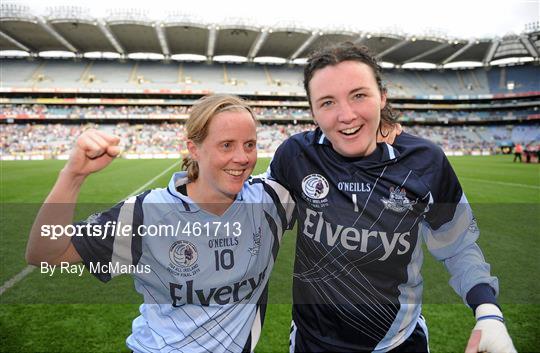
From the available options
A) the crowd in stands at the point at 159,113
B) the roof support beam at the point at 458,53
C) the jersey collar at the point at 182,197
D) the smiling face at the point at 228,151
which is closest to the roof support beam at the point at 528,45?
the roof support beam at the point at 458,53

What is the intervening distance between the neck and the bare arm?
0.56 meters

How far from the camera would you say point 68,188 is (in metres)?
1.57

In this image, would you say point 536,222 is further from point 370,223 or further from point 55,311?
point 55,311

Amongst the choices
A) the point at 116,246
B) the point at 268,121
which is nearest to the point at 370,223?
the point at 116,246

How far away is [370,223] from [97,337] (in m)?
3.05

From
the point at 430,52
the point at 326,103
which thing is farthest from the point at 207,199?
the point at 430,52

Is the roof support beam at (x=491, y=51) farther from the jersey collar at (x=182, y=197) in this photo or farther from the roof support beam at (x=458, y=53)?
the jersey collar at (x=182, y=197)

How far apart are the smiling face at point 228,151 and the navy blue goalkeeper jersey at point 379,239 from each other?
1.33 feet

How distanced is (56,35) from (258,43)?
81.2 ft

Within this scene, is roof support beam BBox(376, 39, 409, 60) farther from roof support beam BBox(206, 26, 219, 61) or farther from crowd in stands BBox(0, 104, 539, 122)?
roof support beam BBox(206, 26, 219, 61)

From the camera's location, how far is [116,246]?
1.88m

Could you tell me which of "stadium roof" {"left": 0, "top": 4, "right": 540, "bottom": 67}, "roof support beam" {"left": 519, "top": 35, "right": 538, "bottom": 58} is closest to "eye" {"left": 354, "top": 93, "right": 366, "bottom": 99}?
"stadium roof" {"left": 0, "top": 4, "right": 540, "bottom": 67}

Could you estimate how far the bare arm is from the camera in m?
1.48

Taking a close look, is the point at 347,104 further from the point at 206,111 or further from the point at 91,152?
the point at 91,152
